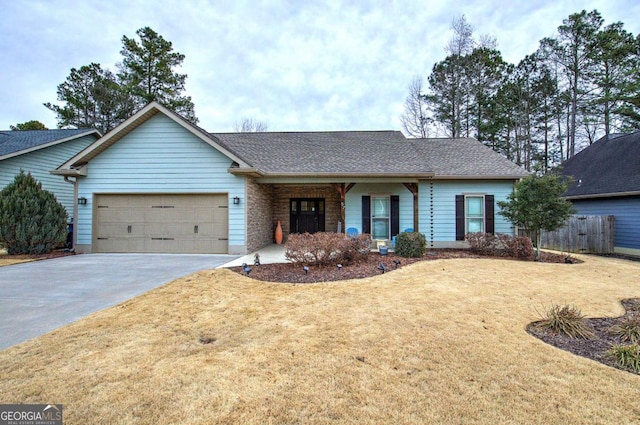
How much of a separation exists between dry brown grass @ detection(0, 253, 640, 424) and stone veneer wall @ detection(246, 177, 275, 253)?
5284mm

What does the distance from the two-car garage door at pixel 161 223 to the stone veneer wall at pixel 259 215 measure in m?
0.84

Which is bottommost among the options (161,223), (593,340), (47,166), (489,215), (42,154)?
(593,340)

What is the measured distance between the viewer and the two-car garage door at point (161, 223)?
10180 mm

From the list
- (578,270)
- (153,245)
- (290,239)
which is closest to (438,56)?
(578,270)

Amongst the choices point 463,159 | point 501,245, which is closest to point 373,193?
point 463,159

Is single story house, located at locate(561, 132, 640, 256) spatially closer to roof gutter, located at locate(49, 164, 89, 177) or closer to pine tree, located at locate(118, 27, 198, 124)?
roof gutter, located at locate(49, 164, 89, 177)

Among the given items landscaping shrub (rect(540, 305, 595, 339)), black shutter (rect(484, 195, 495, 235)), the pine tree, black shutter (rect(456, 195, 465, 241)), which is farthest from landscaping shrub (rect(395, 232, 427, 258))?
the pine tree

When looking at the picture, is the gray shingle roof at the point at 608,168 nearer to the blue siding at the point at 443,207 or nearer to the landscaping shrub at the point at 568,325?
the blue siding at the point at 443,207

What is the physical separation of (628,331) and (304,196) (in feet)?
37.1

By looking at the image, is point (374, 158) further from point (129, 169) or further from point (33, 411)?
point (33, 411)

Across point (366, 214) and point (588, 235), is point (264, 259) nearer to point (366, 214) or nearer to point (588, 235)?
point (366, 214)

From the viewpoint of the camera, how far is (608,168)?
13.2 m

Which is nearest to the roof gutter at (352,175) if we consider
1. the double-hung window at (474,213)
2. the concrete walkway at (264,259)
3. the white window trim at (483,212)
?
the white window trim at (483,212)

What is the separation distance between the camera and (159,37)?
70.4 ft
